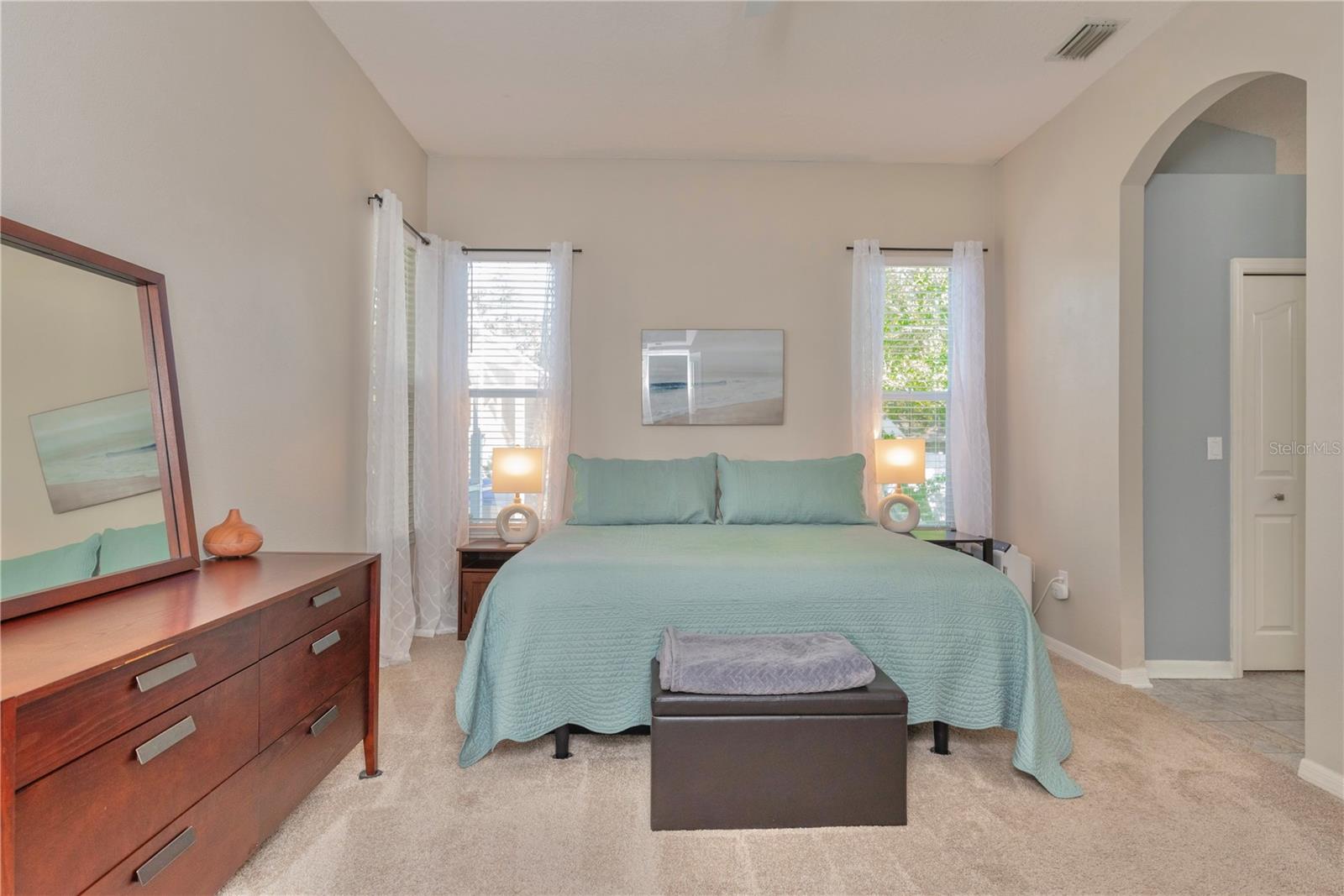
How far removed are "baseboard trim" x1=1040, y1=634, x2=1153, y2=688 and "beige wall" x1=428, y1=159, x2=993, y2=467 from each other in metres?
1.60

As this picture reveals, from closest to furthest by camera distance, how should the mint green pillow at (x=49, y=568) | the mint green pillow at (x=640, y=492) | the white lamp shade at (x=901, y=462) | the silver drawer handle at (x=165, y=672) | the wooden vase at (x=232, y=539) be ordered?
the silver drawer handle at (x=165, y=672) → the mint green pillow at (x=49, y=568) → the wooden vase at (x=232, y=539) → the mint green pillow at (x=640, y=492) → the white lamp shade at (x=901, y=462)

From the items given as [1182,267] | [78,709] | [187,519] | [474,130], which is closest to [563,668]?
[187,519]

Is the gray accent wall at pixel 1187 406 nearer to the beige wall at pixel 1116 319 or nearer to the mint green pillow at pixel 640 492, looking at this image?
the beige wall at pixel 1116 319

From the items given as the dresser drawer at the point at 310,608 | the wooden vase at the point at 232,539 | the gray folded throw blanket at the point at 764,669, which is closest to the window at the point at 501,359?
the dresser drawer at the point at 310,608

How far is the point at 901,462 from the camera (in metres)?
4.30

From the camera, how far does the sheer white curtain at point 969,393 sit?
175 inches

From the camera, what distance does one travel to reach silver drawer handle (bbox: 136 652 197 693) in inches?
52.6

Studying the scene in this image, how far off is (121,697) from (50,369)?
0.82 m

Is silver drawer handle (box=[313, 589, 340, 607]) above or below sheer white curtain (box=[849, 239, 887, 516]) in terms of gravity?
below

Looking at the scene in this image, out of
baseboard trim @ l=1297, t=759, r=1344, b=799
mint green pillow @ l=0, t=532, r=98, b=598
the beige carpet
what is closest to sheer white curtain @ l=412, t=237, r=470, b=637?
the beige carpet

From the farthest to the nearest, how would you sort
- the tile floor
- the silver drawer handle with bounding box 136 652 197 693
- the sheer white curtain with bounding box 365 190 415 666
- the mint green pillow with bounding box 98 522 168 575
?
the sheer white curtain with bounding box 365 190 415 666, the tile floor, the mint green pillow with bounding box 98 522 168 575, the silver drawer handle with bounding box 136 652 197 693

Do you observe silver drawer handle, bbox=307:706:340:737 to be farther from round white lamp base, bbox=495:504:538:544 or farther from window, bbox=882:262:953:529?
window, bbox=882:262:953:529

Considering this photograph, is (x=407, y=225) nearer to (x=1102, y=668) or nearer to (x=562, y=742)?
(x=562, y=742)

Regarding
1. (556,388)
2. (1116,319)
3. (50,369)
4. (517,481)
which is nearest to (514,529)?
(517,481)
